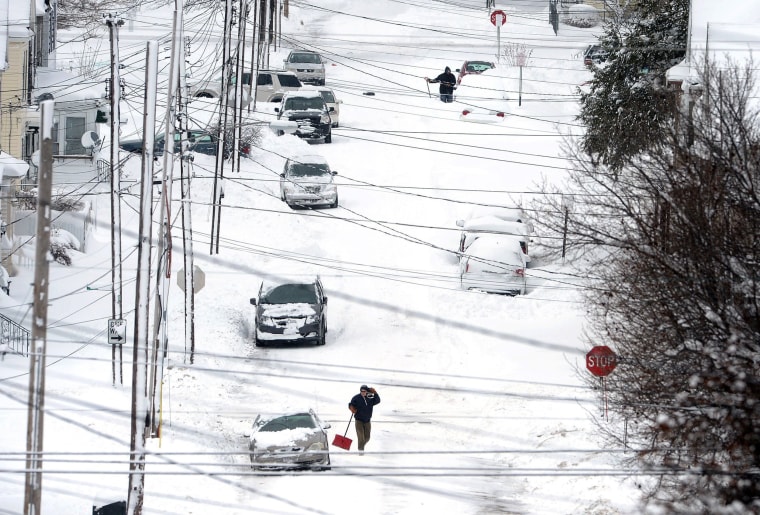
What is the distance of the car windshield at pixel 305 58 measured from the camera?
176ft

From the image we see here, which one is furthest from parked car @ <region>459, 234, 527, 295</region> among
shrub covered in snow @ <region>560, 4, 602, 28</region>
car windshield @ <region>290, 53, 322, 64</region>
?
shrub covered in snow @ <region>560, 4, 602, 28</region>

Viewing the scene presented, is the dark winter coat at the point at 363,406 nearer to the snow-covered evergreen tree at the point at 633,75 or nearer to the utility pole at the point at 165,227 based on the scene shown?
the utility pole at the point at 165,227

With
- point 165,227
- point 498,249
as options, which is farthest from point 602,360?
point 498,249

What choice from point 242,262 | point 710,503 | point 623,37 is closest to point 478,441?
point 710,503

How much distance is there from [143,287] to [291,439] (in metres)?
3.44

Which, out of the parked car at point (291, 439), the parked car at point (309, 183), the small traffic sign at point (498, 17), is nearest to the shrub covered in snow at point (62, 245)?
the parked car at point (309, 183)

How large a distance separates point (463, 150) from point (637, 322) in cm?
2672

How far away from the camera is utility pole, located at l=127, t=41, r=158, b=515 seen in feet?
58.2

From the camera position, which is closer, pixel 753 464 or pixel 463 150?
pixel 753 464

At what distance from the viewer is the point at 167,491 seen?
64.1ft

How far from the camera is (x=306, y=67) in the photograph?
53250 mm

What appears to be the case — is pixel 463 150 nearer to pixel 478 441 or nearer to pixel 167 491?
pixel 478 441

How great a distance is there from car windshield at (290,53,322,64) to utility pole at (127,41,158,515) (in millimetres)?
34849

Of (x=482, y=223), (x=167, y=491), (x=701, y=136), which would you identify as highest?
(x=701, y=136)
